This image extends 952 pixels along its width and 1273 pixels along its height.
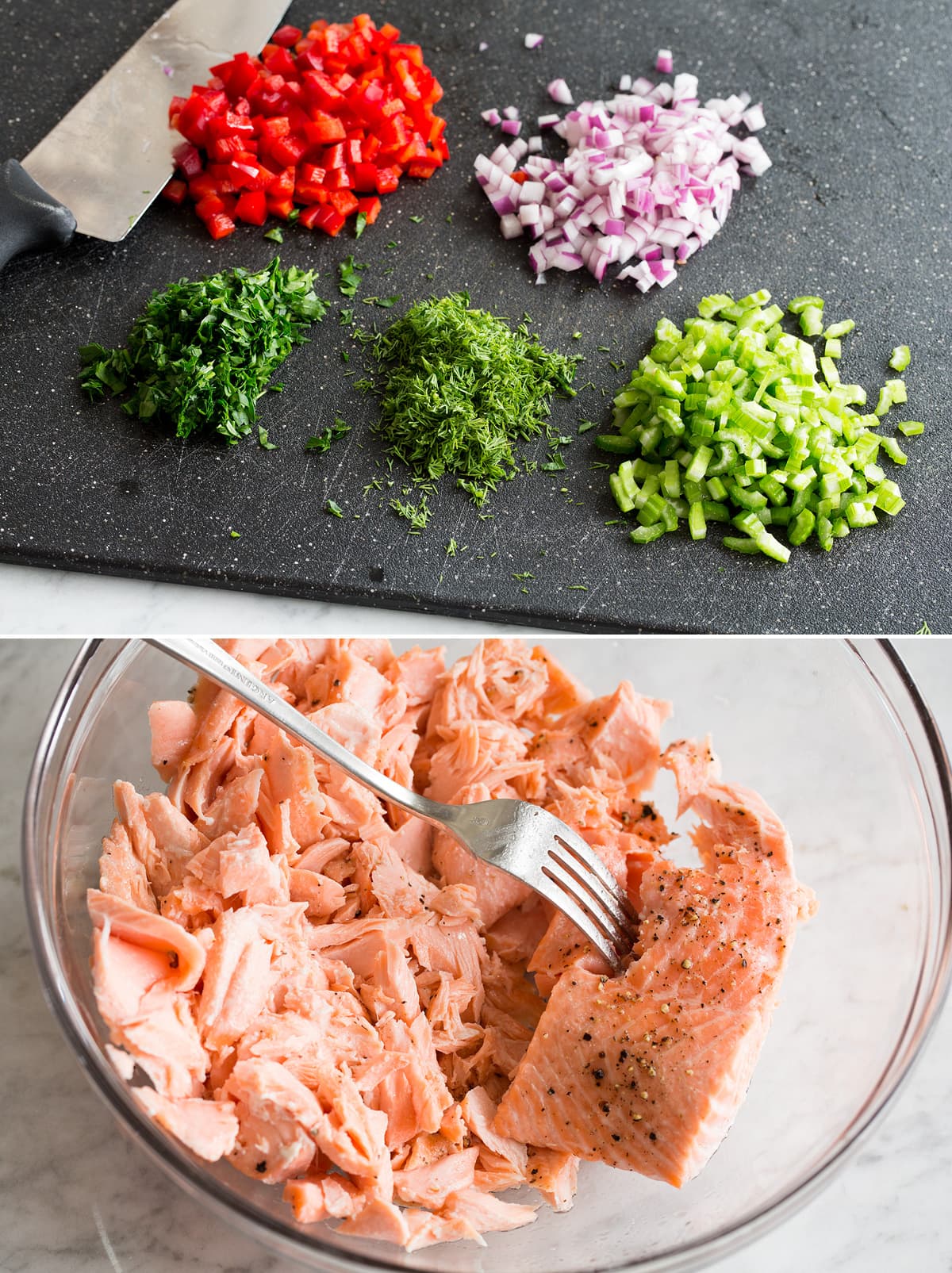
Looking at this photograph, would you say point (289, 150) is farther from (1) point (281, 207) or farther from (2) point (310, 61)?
(2) point (310, 61)

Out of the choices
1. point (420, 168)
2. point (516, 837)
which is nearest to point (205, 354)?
point (420, 168)

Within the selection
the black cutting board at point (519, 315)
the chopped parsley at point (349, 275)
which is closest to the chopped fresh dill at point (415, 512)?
the black cutting board at point (519, 315)

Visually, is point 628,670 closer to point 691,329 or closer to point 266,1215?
point 691,329

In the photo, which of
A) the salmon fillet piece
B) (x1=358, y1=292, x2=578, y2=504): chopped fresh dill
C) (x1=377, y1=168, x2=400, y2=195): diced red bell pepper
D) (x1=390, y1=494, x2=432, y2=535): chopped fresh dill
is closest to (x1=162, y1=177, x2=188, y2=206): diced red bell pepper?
(x1=377, y1=168, x2=400, y2=195): diced red bell pepper

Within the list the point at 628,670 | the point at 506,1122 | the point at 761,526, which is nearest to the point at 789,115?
the point at 761,526

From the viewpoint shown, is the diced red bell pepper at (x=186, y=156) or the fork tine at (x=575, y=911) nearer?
the fork tine at (x=575, y=911)

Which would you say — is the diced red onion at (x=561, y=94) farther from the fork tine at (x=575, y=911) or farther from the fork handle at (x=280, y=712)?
the fork tine at (x=575, y=911)

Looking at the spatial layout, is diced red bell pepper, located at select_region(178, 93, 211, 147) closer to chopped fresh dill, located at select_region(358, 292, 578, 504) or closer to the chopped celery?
chopped fresh dill, located at select_region(358, 292, 578, 504)
